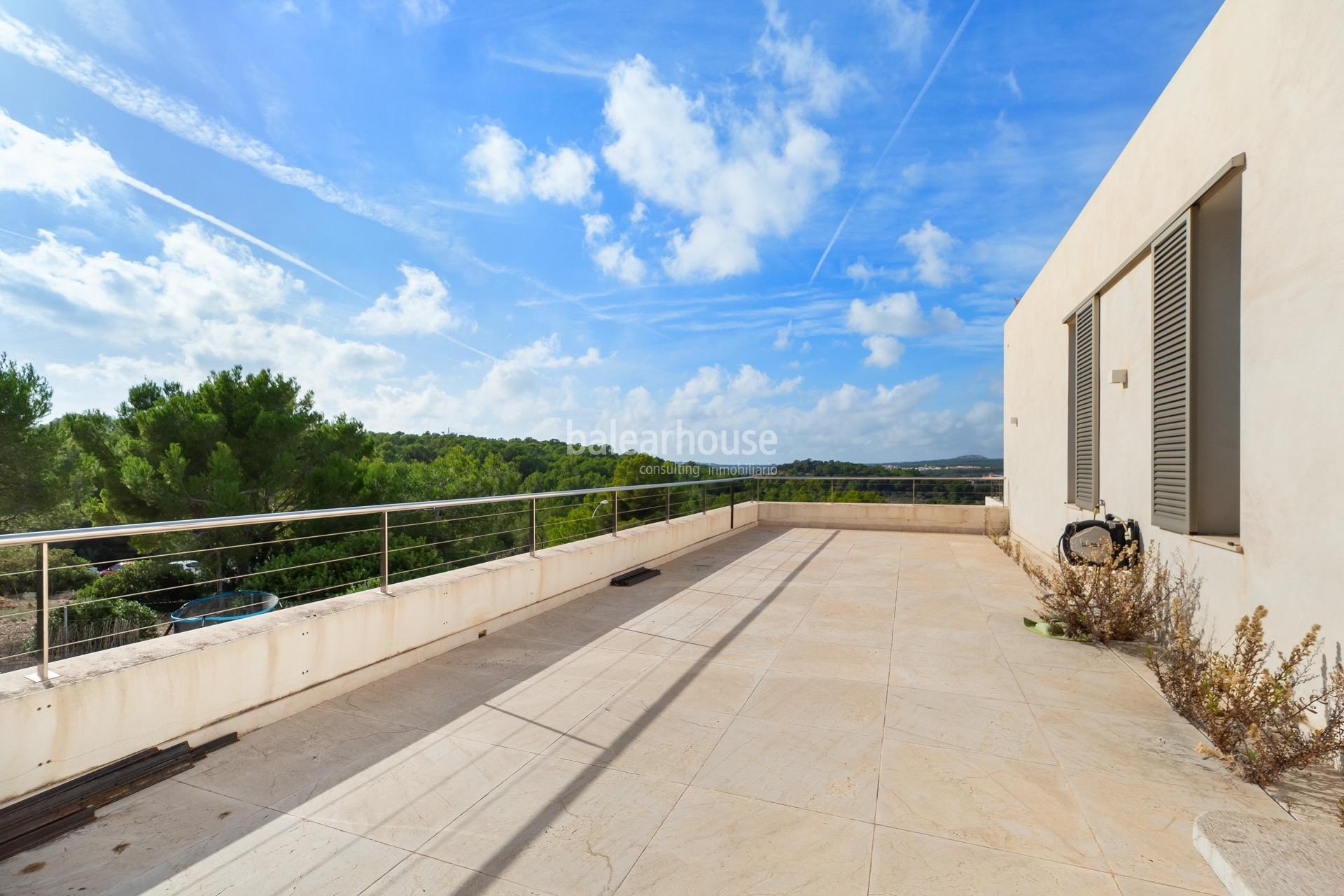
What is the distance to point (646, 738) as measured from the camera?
270 centimetres

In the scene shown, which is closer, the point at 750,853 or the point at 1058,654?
the point at 750,853

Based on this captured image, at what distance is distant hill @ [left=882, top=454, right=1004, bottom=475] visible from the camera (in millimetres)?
12188

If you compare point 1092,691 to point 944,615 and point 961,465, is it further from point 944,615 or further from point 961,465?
point 961,465

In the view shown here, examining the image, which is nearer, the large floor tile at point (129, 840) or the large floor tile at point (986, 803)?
the large floor tile at point (129, 840)

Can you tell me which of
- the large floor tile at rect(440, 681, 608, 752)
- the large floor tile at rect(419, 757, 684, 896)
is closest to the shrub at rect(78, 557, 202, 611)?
the large floor tile at rect(440, 681, 608, 752)

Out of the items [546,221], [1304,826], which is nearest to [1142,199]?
A: [1304,826]

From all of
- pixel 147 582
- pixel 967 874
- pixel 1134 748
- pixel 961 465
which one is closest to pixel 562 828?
pixel 967 874

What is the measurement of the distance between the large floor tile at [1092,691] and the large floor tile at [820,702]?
893 millimetres

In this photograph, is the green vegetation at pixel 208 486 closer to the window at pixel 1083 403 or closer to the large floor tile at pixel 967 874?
the window at pixel 1083 403

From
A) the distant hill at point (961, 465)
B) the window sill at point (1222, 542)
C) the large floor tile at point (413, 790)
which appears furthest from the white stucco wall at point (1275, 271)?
the distant hill at point (961, 465)

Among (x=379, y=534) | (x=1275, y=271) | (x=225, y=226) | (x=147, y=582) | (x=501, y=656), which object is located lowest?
(x=147, y=582)

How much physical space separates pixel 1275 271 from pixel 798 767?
10.1 feet

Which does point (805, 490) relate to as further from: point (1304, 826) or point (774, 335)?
point (774, 335)

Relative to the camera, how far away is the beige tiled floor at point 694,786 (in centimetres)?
177
